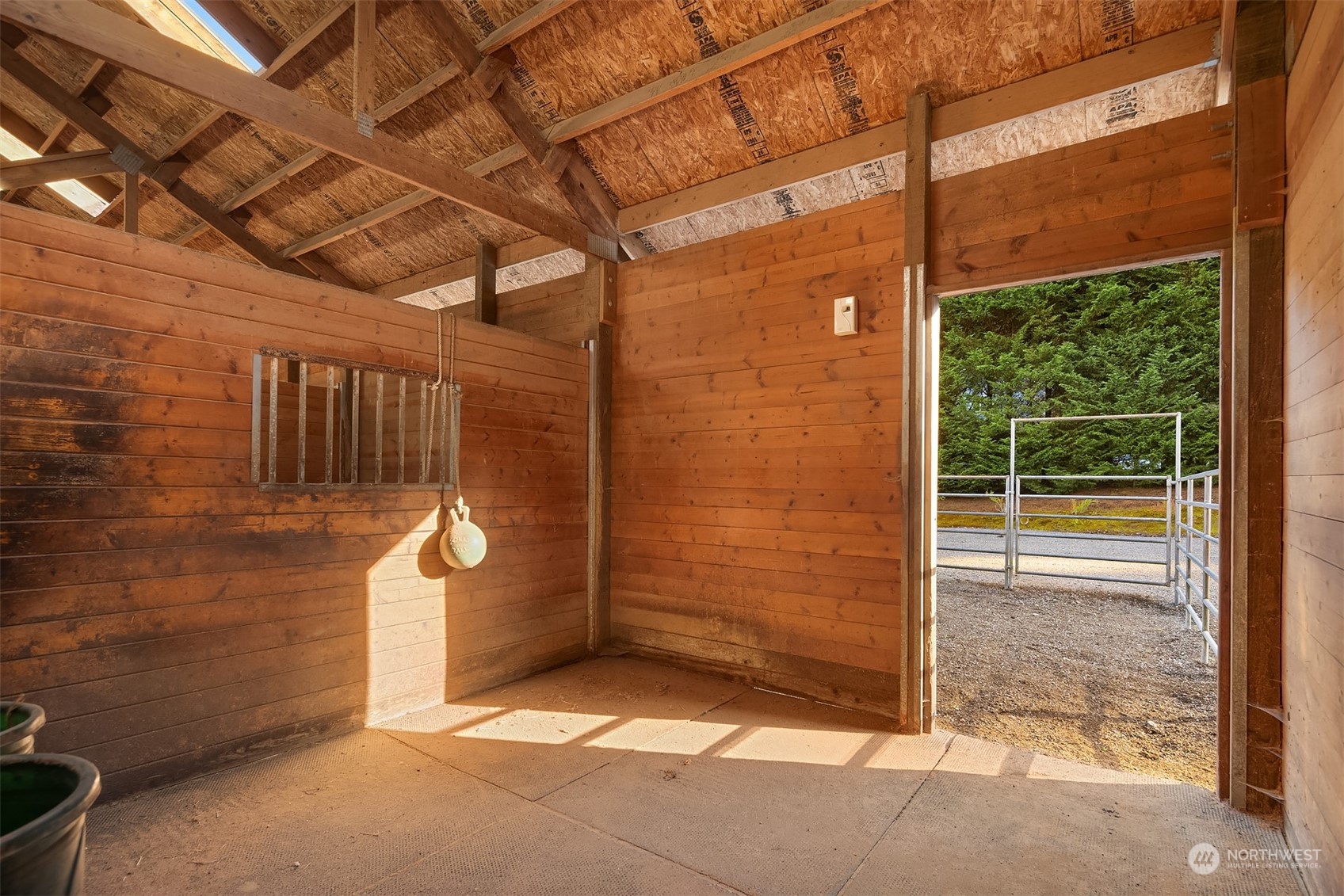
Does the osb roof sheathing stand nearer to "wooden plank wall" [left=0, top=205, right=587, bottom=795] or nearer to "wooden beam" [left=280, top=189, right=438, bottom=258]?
"wooden beam" [left=280, top=189, right=438, bottom=258]

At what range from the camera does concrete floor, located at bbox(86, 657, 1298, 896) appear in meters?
1.68

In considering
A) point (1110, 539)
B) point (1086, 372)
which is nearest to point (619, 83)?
point (1110, 539)

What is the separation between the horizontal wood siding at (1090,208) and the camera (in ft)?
7.18

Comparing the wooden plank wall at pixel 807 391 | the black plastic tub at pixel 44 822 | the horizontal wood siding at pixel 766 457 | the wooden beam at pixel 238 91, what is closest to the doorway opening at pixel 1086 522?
the horizontal wood siding at pixel 766 457

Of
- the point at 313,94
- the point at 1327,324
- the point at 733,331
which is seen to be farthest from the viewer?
the point at 313,94

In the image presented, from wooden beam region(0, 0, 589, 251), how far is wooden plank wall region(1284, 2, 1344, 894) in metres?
2.92

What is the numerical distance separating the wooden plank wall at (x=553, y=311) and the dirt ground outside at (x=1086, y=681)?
9.42ft

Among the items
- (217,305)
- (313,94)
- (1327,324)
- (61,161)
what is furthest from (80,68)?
(1327,324)

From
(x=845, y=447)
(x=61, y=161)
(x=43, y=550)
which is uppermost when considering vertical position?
(x=61, y=161)

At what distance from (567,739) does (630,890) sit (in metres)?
1.00

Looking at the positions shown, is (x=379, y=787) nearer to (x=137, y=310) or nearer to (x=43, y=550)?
(x=43, y=550)

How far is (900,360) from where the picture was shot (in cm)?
276

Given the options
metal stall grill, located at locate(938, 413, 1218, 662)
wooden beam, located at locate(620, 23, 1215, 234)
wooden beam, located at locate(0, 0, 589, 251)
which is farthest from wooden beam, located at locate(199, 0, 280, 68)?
metal stall grill, located at locate(938, 413, 1218, 662)

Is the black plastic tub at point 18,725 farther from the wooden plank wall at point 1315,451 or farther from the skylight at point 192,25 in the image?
the skylight at point 192,25
